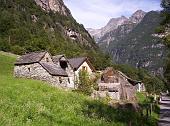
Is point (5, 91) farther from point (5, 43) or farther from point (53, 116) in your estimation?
point (5, 43)

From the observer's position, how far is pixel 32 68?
224ft

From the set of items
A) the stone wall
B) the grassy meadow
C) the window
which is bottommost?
the grassy meadow

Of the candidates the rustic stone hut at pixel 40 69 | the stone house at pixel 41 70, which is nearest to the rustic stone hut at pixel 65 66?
the stone house at pixel 41 70

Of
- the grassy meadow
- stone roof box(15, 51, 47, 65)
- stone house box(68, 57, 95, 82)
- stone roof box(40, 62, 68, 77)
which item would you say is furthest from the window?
the grassy meadow

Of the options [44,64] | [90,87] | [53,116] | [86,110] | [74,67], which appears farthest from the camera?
[74,67]

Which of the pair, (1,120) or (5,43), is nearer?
→ (1,120)

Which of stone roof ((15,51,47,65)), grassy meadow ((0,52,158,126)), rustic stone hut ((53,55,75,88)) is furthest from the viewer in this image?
rustic stone hut ((53,55,75,88))

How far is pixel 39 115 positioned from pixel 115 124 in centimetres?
643

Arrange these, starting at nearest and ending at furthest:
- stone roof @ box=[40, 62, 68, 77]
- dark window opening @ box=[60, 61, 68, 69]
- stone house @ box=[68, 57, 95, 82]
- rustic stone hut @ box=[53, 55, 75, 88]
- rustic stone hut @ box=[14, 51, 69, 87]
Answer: rustic stone hut @ box=[14, 51, 69, 87], stone roof @ box=[40, 62, 68, 77], rustic stone hut @ box=[53, 55, 75, 88], dark window opening @ box=[60, 61, 68, 69], stone house @ box=[68, 57, 95, 82]

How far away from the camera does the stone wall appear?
66.2 meters

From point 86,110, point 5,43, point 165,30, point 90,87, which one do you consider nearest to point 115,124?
point 86,110

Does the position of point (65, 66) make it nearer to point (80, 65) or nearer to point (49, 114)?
point (80, 65)

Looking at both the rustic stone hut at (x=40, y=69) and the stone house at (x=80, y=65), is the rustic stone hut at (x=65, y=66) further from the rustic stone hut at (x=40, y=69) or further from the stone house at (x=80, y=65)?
the rustic stone hut at (x=40, y=69)

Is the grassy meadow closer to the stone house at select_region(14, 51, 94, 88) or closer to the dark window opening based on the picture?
the stone house at select_region(14, 51, 94, 88)
